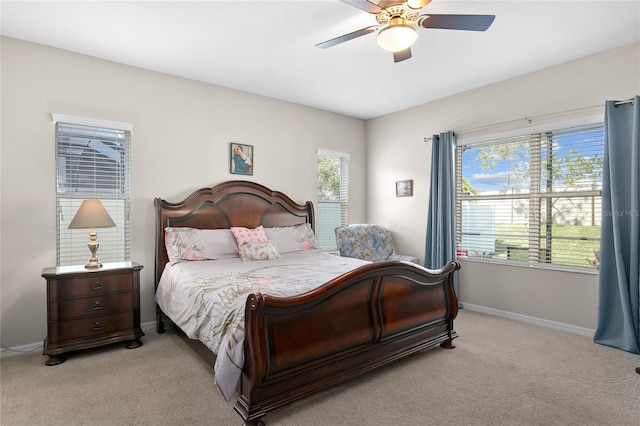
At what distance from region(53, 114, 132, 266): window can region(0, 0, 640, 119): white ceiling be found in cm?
73

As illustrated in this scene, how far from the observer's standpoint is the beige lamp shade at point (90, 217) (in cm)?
299

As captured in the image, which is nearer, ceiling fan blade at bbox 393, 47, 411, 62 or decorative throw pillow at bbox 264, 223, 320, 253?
ceiling fan blade at bbox 393, 47, 411, 62

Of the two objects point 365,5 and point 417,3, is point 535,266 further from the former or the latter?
point 365,5

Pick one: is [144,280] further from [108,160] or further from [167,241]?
[108,160]

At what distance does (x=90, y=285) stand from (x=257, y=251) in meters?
1.48

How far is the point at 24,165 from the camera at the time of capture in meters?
3.12

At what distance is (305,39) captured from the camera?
10.2 feet

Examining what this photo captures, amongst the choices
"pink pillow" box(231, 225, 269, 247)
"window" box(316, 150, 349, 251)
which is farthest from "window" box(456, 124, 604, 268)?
"pink pillow" box(231, 225, 269, 247)

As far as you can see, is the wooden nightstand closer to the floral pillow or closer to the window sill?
the floral pillow

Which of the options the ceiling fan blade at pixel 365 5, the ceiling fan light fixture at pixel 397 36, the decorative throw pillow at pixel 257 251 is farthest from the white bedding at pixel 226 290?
the ceiling fan blade at pixel 365 5

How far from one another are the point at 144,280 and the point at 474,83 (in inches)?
170

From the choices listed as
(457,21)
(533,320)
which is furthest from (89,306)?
(533,320)

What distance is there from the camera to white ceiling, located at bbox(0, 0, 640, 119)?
8.68ft

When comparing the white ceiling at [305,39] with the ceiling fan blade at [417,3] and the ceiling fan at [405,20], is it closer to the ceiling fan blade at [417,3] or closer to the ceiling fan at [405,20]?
the ceiling fan at [405,20]
